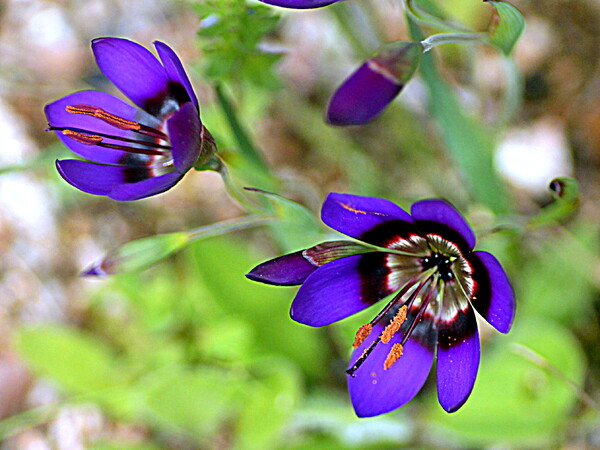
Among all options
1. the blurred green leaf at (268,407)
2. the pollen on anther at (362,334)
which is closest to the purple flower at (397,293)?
the pollen on anther at (362,334)

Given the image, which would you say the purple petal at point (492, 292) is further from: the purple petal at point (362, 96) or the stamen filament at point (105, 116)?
the stamen filament at point (105, 116)

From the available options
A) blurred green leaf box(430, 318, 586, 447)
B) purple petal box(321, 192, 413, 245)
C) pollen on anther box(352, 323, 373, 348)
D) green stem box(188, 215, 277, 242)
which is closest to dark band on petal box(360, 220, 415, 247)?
purple petal box(321, 192, 413, 245)

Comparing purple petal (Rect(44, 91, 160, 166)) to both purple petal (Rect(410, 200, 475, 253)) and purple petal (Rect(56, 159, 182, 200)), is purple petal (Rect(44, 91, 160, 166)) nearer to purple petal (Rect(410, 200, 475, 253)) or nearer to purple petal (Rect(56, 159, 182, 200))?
purple petal (Rect(56, 159, 182, 200))

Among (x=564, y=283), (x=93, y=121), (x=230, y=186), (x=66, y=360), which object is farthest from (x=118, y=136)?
(x=564, y=283)

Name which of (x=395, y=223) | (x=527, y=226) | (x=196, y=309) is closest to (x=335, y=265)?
(x=395, y=223)

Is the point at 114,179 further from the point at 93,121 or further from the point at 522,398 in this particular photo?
the point at 522,398
